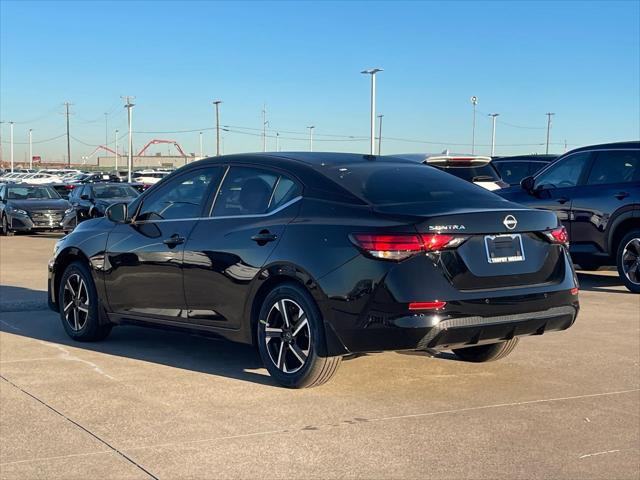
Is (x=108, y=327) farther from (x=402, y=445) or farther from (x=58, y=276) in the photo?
(x=402, y=445)

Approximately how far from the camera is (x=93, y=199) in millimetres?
23453

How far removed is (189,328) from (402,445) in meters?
2.42

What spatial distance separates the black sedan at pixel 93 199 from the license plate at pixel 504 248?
17.5 m

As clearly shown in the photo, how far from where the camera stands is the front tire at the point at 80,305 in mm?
7523

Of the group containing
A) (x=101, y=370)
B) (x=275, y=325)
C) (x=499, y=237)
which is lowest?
(x=101, y=370)

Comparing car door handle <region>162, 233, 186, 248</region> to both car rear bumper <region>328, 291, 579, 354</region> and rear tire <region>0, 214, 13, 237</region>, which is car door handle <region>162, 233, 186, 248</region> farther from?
rear tire <region>0, 214, 13, 237</region>

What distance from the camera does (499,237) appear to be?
5.56m

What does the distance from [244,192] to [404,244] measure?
1604mm

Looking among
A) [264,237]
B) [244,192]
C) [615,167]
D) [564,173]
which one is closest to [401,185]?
[264,237]

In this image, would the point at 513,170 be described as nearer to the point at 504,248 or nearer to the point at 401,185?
the point at 401,185

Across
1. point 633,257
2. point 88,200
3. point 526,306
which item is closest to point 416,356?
point 526,306

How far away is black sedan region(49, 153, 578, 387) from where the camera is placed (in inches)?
211

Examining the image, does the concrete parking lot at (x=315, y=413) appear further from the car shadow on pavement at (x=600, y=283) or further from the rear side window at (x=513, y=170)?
the rear side window at (x=513, y=170)

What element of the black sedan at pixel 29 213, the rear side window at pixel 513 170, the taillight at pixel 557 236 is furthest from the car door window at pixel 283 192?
the black sedan at pixel 29 213
